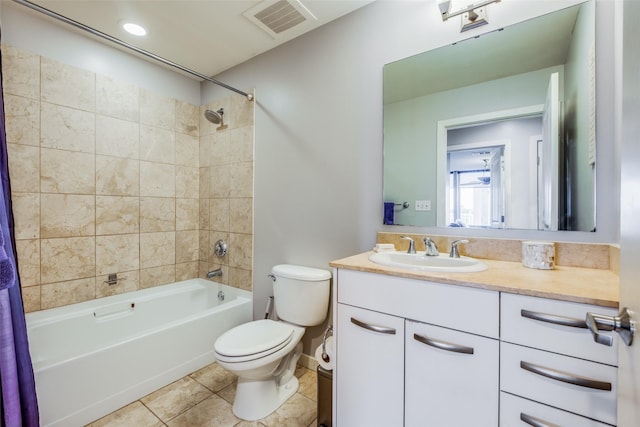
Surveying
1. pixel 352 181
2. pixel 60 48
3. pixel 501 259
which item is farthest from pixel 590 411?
pixel 60 48

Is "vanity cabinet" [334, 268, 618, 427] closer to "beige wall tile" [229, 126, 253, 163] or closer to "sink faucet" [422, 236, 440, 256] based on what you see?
"sink faucet" [422, 236, 440, 256]

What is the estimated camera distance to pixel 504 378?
92 cm

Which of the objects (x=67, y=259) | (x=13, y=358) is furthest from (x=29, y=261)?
(x=13, y=358)

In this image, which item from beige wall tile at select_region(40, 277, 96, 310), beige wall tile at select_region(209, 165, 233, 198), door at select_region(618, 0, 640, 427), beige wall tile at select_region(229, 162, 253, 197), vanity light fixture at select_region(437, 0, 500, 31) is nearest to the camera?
door at select_region(618, 0, 640, 427)

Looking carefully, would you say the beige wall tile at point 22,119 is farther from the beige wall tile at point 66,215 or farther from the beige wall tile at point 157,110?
the beige wall tile at point 157,110

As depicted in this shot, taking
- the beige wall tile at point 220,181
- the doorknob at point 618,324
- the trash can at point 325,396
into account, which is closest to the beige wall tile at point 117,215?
the beige wall tile at point 220,181

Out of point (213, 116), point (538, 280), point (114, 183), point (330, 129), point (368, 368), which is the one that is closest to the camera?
point (538, 280)

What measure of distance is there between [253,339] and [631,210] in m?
1.67

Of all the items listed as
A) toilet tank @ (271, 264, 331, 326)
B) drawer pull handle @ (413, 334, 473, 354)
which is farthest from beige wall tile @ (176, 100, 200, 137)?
drawer pull handle @ (413, 334, 473, 354)

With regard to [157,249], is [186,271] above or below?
below

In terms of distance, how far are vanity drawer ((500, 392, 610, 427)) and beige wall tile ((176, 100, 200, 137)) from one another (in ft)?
9.80

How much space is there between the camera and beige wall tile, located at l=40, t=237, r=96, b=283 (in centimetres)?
193

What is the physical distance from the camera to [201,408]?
165 centimetres

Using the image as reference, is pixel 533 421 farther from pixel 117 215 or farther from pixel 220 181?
pixel 117 215
